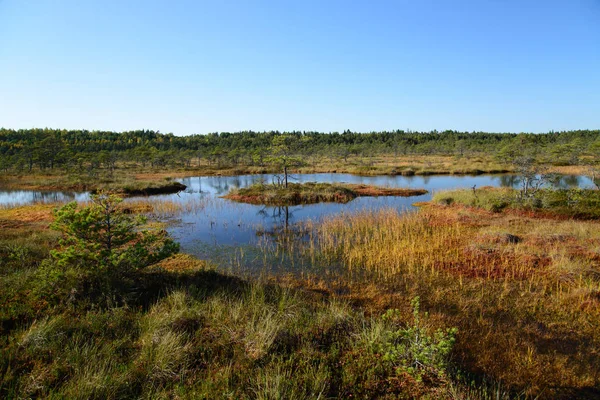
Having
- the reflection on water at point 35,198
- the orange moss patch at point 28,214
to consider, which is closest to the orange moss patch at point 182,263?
the orange moss patch at point 28,214

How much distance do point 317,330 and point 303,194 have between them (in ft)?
72.5

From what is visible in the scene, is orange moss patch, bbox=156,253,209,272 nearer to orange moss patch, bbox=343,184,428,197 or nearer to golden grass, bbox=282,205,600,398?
golden grass, bbox=282,205,600,398

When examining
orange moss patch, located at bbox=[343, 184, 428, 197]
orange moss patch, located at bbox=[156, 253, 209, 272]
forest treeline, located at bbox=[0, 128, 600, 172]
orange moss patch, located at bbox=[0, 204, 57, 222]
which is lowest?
orange moss patch, located at bbox=[156, 253, 209, 272]

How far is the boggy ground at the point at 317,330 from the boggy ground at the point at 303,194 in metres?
15.9

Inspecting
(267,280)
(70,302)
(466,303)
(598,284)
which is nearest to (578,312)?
(598,284)

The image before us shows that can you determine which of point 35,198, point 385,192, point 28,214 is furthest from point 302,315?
point 35,198

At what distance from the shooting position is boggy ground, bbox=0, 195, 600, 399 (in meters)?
4.47

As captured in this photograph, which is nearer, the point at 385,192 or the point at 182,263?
the point at 182,263

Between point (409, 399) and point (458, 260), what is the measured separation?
831 cm

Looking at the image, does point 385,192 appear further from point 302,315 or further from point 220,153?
point 220,153

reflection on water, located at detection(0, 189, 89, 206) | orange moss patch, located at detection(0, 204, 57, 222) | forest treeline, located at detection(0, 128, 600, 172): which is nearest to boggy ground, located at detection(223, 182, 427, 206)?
forest treeline, located at detection(0, 128, 600, 172)

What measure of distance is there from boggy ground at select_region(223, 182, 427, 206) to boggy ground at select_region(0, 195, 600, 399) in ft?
52.1

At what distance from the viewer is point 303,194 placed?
28.0m

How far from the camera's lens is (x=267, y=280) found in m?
10.1
